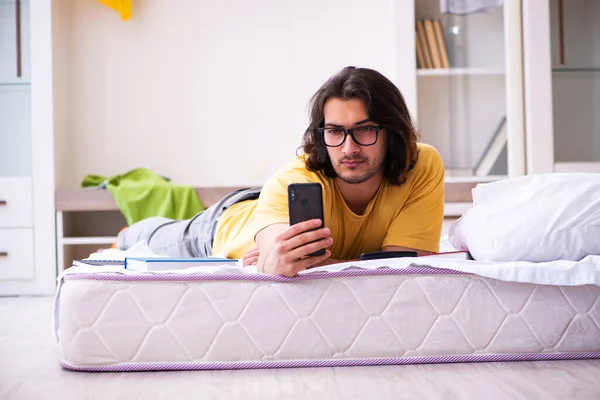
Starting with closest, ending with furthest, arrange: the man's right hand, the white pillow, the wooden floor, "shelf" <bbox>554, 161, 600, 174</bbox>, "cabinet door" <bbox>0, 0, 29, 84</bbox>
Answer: the wooden floor < the man's right hand < the white pillow < "shelf" <bbox>554, 161, 600, 174</bbox> < "cabinet door" <bbox>0, 0, 29, 84</bbox>

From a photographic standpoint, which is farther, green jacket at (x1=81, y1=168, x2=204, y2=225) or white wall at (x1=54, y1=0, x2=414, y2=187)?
white wall at (x1=54, y1=0, x2=414, y2=187)

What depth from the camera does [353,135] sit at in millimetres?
1614

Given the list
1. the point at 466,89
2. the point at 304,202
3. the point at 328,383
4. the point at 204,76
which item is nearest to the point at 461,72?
the point at 466,89

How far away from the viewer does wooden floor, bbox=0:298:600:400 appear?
124 cm

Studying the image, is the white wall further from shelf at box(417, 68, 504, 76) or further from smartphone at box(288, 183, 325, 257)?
smartphone at box(288, 183, 325, 257)

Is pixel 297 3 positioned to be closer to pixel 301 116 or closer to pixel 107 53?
pixel 301 116

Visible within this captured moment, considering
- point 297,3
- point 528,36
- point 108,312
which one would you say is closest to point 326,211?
point 108,312

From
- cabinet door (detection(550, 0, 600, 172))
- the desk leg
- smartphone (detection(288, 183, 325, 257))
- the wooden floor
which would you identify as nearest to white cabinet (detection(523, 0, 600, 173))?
cabinet door (detection(550, 0, 600, 172))

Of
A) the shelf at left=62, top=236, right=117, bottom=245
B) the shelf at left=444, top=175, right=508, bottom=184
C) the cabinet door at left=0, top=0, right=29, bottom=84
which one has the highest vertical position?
the cabinet door at left=0, top=0, right=29, bottom=84

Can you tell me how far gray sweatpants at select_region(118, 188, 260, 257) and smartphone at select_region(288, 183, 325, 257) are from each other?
81 cm

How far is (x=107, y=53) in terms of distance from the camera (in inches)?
144

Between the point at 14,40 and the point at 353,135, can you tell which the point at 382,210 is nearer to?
the point at 353,135

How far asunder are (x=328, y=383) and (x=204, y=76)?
2.64 meters

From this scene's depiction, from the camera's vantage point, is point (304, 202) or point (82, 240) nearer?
point (304, 202)
